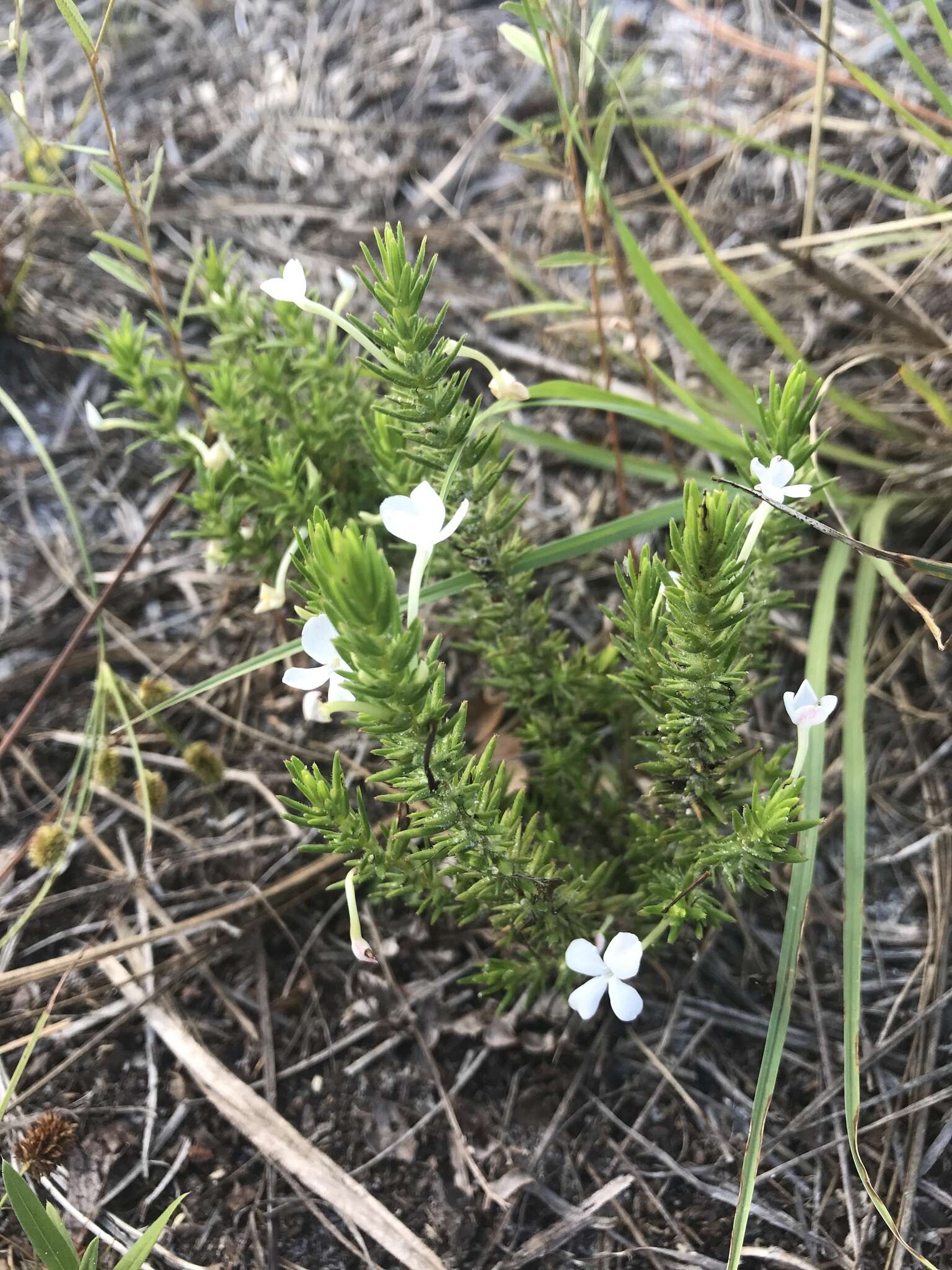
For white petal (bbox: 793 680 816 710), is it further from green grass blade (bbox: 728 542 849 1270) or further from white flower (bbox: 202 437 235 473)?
white flower (bbox: 202 437 235 473)

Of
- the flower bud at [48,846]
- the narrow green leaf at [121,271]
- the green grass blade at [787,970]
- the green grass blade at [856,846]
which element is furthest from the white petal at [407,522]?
the flower bud at [48,846]

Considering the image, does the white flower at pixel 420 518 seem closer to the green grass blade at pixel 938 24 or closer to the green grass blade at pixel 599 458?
the green grass blade at pixel 599 458

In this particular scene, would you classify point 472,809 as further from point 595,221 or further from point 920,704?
point 595,221

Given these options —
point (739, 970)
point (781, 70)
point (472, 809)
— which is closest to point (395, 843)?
point (472, 809)

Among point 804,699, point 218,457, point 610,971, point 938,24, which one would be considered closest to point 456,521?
point 804,699

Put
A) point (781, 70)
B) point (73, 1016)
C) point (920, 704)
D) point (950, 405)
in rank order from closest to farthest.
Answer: point (73, 1016) → point (920, 704) → point (950, 405) → point (781, 70)

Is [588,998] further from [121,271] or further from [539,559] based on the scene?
A: [121,271]

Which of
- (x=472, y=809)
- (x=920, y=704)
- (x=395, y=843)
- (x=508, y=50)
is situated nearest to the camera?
(x=472, y=809)
